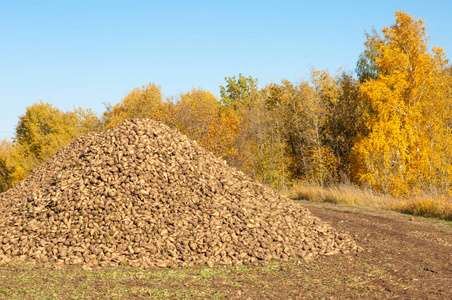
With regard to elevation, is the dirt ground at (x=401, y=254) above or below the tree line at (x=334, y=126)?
below

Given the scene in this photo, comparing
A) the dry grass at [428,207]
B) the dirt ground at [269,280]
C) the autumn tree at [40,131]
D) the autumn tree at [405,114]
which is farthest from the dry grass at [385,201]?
the autumn tree at [40,131]

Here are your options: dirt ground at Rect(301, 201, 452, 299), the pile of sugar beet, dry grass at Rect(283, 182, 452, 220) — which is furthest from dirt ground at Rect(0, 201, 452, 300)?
dry grass at Rect(283, 182, 452, 220)

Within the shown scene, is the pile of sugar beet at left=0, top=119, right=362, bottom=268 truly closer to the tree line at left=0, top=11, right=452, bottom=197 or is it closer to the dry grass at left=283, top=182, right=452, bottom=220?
the dry grass at left=283, top=182, right=452, bottom=220

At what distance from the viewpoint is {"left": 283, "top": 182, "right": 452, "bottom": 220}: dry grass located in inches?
553

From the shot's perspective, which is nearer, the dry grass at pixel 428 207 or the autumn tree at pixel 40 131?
the dry grass at pixel 428 207

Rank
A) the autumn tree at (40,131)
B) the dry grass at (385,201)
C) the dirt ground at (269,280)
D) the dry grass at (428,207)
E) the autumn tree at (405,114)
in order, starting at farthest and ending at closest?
the autumn tree at (40,131) → the autumn tree at (405,114) → the dry grass at (385,201) → the dry grass at (428,207) → the dirt ground at (269,280)

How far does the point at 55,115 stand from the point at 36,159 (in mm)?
4765

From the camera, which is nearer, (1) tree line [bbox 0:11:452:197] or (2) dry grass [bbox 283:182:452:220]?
(2) dry grass [bbox 283:182:452:220]

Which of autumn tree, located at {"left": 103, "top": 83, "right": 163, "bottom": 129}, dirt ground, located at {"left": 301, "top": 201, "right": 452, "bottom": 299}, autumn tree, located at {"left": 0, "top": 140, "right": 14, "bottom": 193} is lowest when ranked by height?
dirt ground, located at {"left": 301, "top": 201, "right": 452, "bottom": 299}

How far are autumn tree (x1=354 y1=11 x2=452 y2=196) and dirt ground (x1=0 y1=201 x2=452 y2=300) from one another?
515 inches

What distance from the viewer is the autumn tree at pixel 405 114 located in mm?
21422

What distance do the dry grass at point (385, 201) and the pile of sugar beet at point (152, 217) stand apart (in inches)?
237

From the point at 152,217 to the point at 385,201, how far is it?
11.5 meters

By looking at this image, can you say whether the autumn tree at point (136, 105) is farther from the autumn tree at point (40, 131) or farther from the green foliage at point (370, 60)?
the green foliage at point (370, 60)
